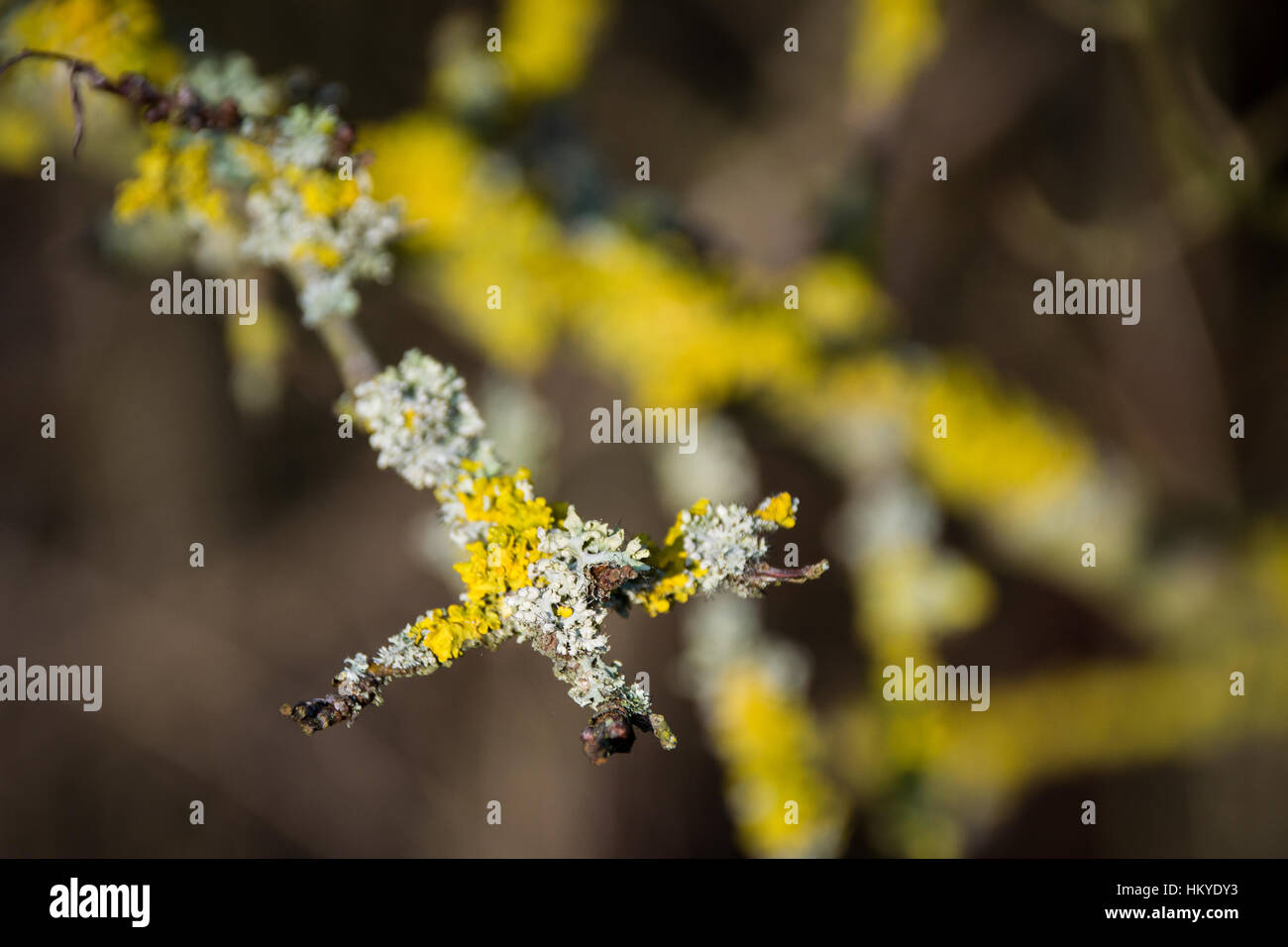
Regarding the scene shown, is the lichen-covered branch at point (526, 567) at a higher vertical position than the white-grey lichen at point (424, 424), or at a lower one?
lower

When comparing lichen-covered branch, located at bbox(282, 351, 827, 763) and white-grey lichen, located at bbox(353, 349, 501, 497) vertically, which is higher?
white-grey lichen, located at bbox(353, 349, 501, 497)

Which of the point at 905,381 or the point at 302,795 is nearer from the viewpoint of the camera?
the point at 905,381

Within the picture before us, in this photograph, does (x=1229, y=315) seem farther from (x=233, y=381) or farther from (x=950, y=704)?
(x=233, y=381)

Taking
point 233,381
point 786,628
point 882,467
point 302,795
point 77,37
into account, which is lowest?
point 302,795

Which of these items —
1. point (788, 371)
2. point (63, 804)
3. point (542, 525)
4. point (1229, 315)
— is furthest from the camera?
point (1229, 315)

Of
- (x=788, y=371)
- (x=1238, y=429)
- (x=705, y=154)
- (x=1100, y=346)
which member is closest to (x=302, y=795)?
(x=788, y=371)

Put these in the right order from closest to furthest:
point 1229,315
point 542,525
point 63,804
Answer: point 542,525 < point 63,804 < point 1229,315

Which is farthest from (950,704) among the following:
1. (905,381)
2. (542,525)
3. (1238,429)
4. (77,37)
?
(77,37)

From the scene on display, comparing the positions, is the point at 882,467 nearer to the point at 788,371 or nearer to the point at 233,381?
the point at 788,371

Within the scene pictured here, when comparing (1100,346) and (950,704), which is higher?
(1100,346)
